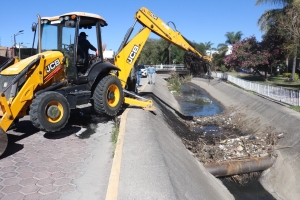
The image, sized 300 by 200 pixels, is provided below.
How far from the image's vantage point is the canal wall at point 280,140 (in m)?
8.53

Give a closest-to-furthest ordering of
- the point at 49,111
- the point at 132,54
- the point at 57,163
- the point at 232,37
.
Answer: the point at 57,163 < the point at 49,111 < the point at 132,54 < the point at 232,37

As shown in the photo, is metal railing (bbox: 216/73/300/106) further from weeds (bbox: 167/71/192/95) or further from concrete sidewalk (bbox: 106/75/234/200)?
weeds (bbox: 167/71/192/95)

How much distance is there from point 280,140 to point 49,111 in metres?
8.23

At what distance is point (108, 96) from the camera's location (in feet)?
28.7

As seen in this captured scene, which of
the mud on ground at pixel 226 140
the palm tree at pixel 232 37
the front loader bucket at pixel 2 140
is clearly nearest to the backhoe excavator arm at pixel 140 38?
the mud on ground at pixel 226 140

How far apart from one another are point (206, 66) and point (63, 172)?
24.0ft

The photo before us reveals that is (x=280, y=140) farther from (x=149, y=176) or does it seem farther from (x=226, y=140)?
(x=149, y=176)

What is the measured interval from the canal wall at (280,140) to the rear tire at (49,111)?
6194mm

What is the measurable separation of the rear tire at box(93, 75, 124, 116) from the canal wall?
5.05m

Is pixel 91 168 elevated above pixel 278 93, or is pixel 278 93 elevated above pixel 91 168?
pixel 278 93

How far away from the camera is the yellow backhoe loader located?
6.40 meters

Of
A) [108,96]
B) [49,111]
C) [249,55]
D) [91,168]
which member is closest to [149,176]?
[91,168]

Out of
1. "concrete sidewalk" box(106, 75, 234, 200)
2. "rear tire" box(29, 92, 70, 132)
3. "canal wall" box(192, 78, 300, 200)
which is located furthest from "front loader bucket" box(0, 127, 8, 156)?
"canal wall" box(192, 78, 300, 200)

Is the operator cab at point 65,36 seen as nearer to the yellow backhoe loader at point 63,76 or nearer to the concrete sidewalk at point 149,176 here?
the yellow backhoe loader at point 63,76
